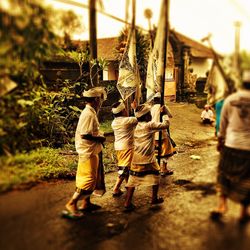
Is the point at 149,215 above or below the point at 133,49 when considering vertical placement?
below

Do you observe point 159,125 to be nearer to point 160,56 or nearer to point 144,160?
point 144,160

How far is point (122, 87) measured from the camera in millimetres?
5234

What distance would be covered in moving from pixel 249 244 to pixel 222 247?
159 millimetres

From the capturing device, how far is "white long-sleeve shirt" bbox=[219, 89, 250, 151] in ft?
6.67

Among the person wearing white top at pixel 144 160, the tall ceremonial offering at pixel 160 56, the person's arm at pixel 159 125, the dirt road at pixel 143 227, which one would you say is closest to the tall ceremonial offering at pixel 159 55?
the tall ceremonial offering at pixel 160 56

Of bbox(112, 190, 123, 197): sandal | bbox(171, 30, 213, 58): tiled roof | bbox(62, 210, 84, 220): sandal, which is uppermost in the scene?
bbox(171, 30, 213, 58): tiled roof

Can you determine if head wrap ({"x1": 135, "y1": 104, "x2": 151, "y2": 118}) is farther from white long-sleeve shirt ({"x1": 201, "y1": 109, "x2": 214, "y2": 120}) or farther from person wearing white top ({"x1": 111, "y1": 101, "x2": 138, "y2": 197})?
white long-sleeve shirt ({"x1": 201, "y1": 109, "x2": 214, "y2": 120})

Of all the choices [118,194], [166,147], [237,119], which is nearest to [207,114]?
[237,119]

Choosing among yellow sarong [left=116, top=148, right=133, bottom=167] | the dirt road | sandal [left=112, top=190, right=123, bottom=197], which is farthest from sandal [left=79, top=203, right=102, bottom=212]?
yellow sarong [left=116, top=148, right=133, bottom=167]

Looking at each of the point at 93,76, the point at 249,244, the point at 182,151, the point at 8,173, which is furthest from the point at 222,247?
the point at 93,76

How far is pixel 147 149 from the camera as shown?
4.43m

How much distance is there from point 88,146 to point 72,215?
32.6 inches

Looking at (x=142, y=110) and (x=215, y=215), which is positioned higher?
(x=142, y=110)

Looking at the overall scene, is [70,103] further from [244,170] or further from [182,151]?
[244,170]
